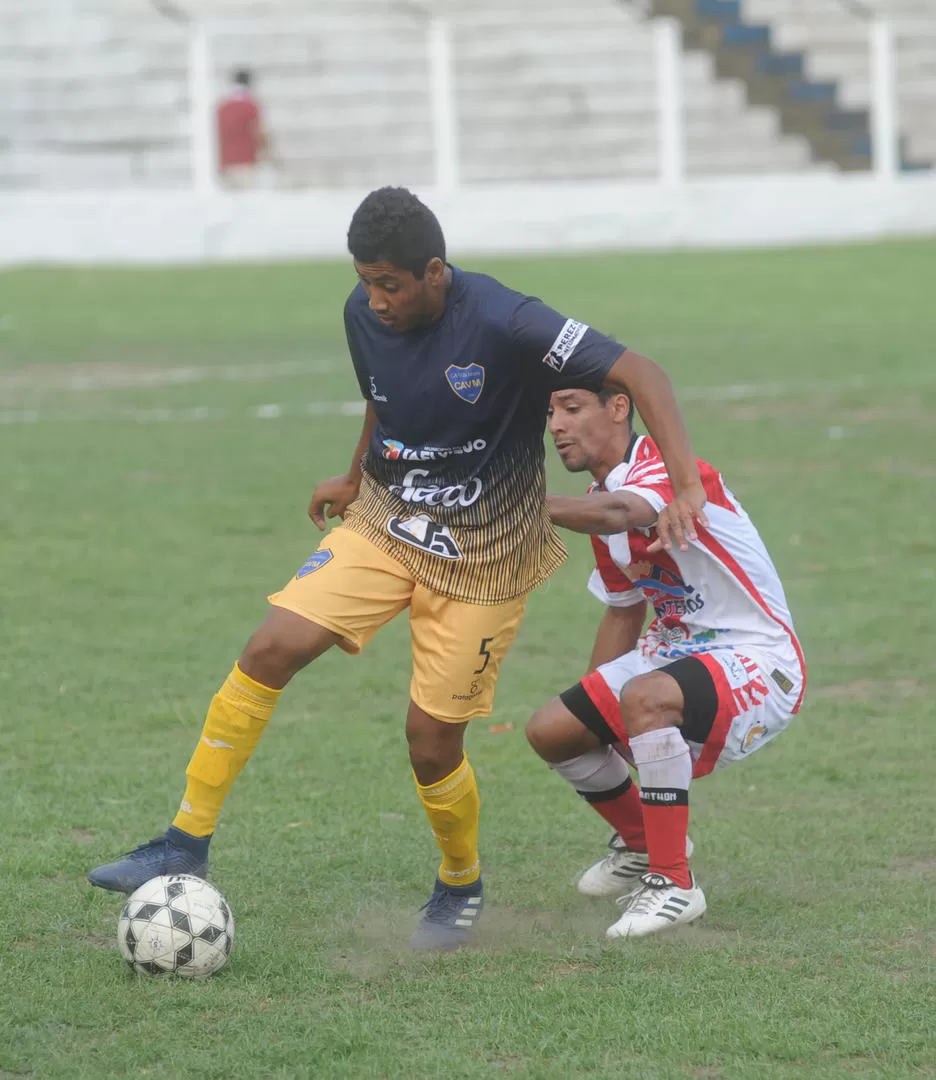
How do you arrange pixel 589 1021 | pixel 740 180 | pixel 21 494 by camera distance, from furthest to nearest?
pixel 740 180 < pixel 21 494 < pixel 589 1021

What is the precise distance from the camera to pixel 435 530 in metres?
4.92

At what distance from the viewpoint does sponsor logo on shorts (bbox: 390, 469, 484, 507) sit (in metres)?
4.91

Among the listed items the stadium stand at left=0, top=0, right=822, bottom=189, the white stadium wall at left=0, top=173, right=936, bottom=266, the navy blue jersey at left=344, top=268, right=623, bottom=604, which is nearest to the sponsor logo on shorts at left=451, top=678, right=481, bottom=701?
the navy blue jersey at left=344, top=268, right=623, bottom=604

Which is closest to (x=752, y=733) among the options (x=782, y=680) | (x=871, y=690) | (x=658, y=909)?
(x=782, y=680)

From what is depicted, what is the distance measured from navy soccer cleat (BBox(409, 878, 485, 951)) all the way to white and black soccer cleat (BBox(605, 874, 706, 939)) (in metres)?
0.37

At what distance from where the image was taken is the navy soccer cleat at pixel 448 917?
4.93 meters

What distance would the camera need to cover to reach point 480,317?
475cm

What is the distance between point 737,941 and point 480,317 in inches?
67.6

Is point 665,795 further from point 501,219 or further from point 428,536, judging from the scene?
point 501,219

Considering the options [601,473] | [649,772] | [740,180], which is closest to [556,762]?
[649,772]

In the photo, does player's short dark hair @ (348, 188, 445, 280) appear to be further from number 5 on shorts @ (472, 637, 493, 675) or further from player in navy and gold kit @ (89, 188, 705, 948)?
number 5 on shorts @ (472, 637, 493, 675)

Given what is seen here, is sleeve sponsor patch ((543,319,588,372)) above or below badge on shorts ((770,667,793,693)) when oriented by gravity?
above

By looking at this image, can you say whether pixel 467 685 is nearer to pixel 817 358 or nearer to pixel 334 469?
pixel 334 469

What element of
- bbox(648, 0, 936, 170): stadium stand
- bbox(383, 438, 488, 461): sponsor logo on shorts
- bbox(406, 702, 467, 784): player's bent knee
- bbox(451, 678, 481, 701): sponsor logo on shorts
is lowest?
bbox(406, 702, 467, 784): player's bent knee
